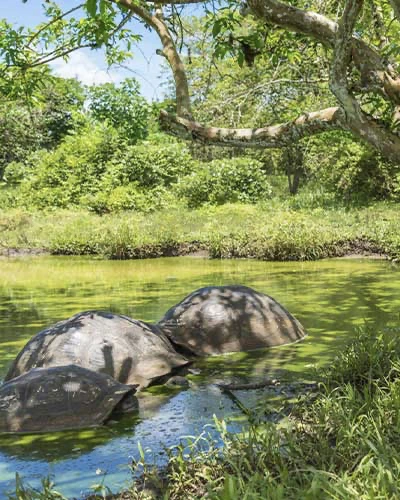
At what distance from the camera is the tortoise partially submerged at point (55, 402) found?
484 cm

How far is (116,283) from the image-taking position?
12.3 m

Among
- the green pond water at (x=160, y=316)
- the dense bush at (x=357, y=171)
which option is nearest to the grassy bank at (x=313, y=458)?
the green pond water at (x=160, y=316)

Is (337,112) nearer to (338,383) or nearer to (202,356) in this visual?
(338,383)

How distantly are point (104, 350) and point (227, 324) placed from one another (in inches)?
65.8

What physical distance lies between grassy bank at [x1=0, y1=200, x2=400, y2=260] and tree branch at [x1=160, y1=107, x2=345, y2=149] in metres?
9.23

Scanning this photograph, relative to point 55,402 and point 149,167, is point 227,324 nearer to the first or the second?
point 55,402

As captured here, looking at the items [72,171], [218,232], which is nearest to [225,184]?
[72,171]

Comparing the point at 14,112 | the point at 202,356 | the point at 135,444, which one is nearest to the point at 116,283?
the point at 202,356

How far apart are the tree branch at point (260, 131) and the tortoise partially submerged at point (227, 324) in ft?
7.28

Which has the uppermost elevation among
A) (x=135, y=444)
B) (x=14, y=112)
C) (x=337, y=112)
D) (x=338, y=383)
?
(x=14, y=112)

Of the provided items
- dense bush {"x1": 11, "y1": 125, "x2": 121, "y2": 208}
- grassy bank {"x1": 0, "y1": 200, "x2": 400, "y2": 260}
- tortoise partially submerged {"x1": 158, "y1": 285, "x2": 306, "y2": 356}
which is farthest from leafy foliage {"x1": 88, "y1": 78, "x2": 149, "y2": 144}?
tortoise partially submerged {"x1": 158, "y1": 285, "x2": 306, "y2": 356}

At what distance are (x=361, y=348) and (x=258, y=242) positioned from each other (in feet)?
33.1

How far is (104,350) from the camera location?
5.91 m

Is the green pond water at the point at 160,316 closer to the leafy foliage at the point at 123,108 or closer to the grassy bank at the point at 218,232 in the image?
the grassy bank at the point at 218,232
